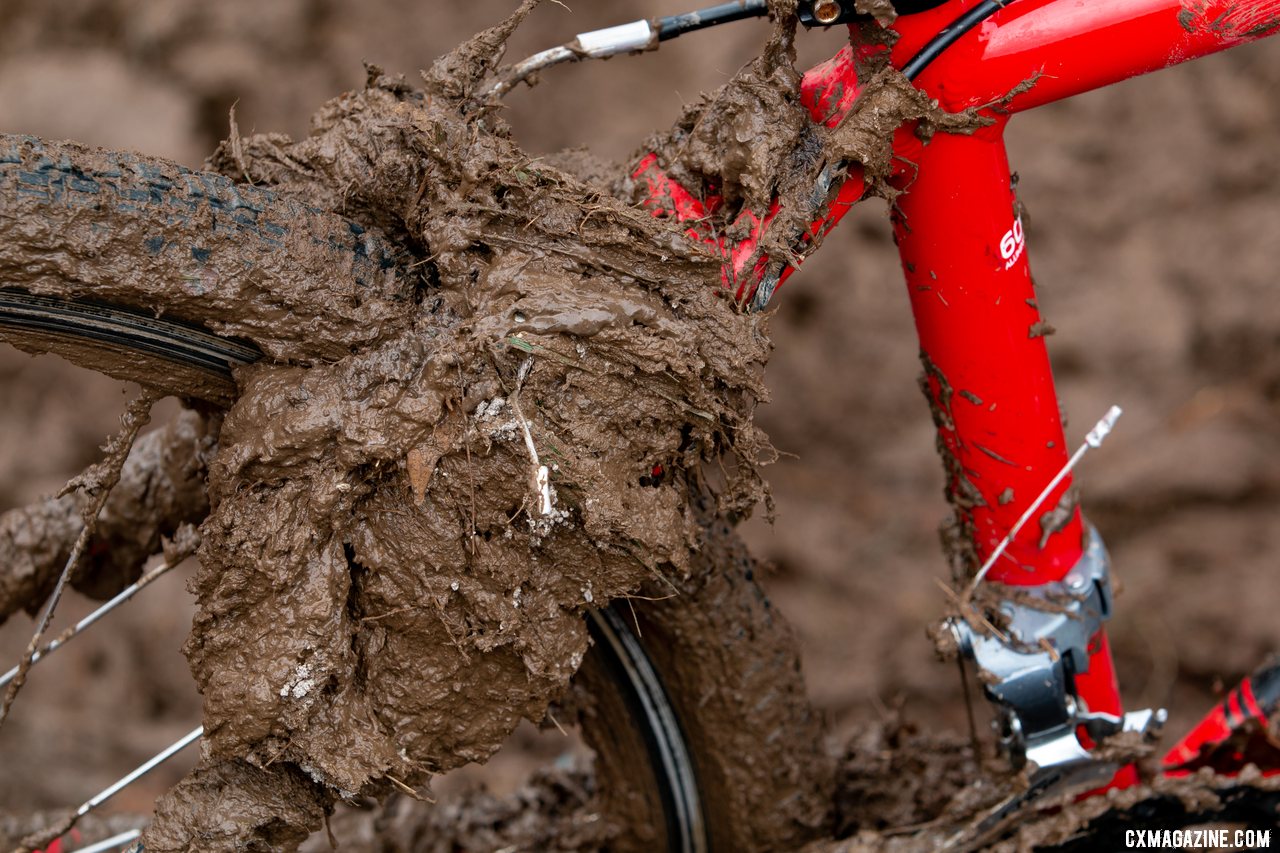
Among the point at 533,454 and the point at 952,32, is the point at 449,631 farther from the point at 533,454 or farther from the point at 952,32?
the point at 952,32

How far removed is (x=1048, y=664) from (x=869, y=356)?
1614 millimetres

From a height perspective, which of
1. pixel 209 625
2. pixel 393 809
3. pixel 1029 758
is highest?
pixel 209 625

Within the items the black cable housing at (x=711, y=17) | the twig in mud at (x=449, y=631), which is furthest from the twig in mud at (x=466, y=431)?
the black cable housing at (x=711, y=17)

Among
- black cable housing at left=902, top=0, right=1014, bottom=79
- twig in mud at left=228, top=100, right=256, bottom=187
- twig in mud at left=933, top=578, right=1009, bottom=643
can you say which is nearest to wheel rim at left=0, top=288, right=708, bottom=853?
twig in mud at left=228, top=100, right=256, bottom=187

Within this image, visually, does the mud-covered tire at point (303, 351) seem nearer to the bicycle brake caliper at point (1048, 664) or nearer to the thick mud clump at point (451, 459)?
the thick mud clump at point (451, 459)

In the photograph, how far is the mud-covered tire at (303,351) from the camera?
34.3 inches

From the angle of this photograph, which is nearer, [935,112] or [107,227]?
[107,227]

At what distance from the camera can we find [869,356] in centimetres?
275

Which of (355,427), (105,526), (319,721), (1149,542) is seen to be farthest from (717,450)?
(1149,542)

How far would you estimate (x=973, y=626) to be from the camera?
4.04 feet

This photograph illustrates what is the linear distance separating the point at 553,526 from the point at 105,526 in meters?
0.78

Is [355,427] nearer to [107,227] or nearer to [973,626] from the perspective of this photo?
[107,227]

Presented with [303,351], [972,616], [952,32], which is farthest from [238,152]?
[972,616]

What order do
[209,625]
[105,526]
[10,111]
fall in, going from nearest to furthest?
[209,625]
[105,526]
[10,111]
